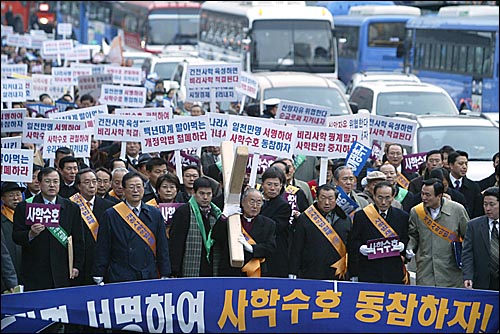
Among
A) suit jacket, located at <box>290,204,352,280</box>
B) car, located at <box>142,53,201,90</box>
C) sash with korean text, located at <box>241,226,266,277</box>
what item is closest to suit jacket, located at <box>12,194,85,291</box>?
sash with korean text, located at <box>241,226,266,277</box>

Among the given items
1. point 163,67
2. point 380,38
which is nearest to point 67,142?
point 163,67

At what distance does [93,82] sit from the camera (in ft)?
66.4

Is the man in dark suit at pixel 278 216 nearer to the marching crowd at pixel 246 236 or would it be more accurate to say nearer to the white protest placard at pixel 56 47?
the marching crowd at pixel 246 236

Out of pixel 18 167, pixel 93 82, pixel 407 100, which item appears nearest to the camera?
pixel 18 167

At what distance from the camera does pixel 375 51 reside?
115 feet

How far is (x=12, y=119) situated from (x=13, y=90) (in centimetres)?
288

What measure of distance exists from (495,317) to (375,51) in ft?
93.6

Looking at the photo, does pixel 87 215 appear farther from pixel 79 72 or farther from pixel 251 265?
pixel 79 72

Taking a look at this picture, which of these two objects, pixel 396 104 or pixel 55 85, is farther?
pixel 55 85

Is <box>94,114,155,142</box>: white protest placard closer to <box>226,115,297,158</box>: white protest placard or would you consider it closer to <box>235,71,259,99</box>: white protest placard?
<box>226,115,297,158</box>: white protest placard

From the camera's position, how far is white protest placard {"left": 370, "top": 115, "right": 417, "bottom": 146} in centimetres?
1353

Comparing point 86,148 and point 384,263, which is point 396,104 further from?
point 384,263

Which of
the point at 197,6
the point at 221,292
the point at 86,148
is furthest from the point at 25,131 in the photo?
the point at 197,6

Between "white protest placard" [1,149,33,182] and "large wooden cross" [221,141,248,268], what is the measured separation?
208cm
